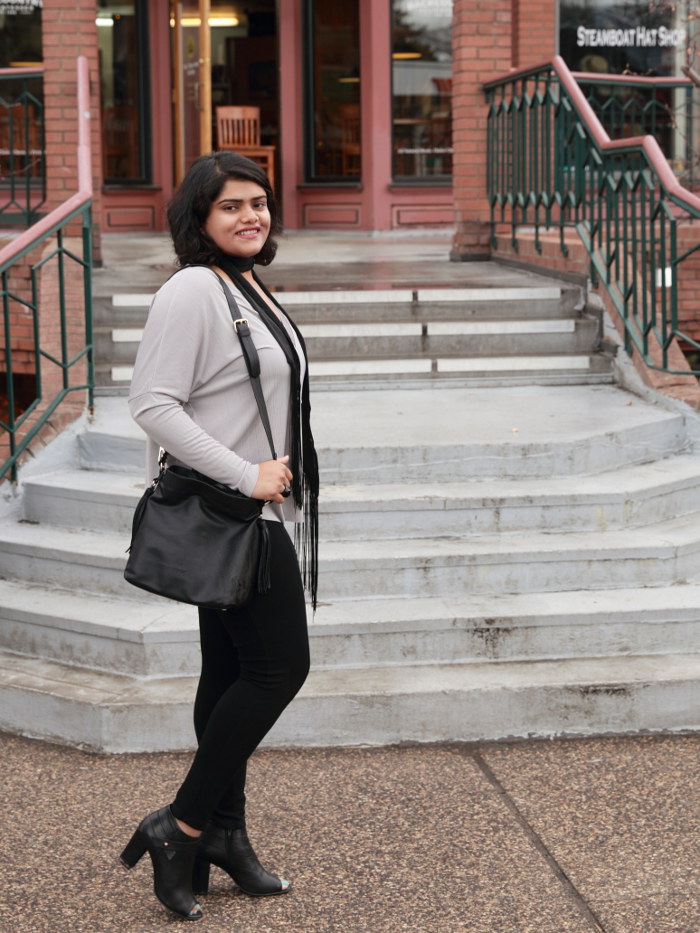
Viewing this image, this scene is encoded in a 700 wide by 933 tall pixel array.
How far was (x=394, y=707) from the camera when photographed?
4.29 m

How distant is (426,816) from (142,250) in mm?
8510

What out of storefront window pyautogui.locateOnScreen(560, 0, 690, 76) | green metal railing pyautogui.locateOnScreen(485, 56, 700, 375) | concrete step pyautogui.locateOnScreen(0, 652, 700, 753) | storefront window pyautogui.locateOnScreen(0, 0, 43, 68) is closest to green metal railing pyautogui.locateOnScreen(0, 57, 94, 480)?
concrete step pyautogui.locateOnScreen(0, 652, 700, 753)

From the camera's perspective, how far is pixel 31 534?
5.29 meters

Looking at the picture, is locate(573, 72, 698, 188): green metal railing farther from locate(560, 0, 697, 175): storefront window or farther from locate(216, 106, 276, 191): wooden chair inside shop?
locate(216, 106, 276, 191): wooden chair inside shop

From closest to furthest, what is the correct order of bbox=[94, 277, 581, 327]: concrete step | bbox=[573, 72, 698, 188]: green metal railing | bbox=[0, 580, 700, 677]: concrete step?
bbox=[0, 580, 700, 677]: concrete step < bbox=[94, 277, 581, 327]: concrete step < bbox=[573, 72, 698, 188]: green metal railing

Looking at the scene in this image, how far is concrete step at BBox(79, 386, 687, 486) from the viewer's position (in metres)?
5.43

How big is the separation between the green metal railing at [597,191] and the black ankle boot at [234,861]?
3.69 metres

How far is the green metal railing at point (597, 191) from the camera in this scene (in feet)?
21.5

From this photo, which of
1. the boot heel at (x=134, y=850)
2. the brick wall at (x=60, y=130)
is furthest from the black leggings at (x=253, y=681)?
the brick wall at (x=60, y=130)

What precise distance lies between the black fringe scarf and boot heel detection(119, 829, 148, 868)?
77cm

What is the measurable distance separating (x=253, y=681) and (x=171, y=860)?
18.8 inches

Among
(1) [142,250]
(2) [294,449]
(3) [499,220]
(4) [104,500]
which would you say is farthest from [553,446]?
(1) [142,250]

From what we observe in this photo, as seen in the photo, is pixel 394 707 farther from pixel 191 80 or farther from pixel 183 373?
pixel 191 80

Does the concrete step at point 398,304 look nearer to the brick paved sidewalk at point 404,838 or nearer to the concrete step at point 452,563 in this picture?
the concrete step at point 452,563
